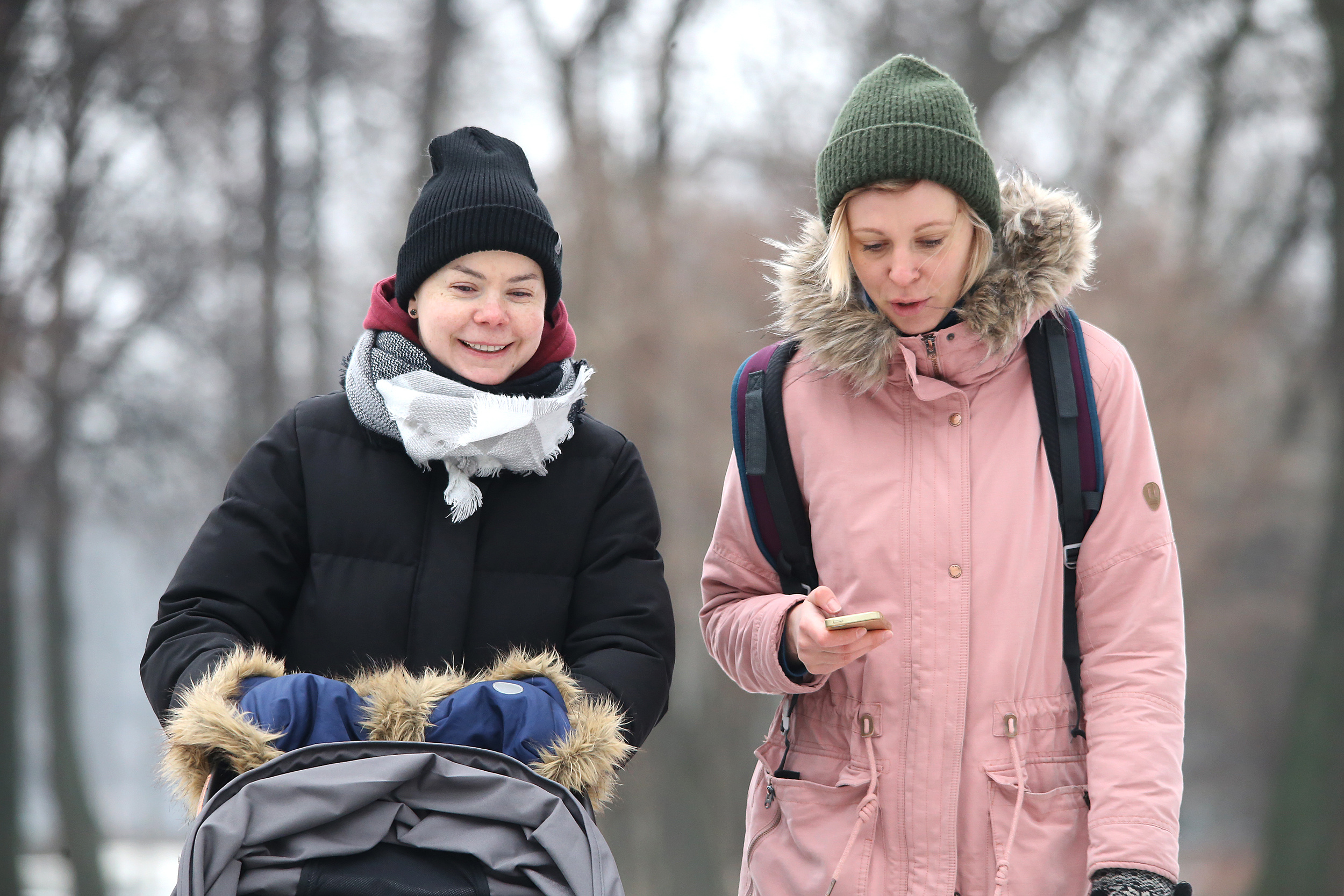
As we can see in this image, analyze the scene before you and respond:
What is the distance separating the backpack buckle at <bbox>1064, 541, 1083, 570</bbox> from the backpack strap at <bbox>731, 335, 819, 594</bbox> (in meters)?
0.48

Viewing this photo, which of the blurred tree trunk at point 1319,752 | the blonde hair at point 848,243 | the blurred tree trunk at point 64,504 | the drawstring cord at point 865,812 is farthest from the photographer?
the blurred tree trunk at point 64,504

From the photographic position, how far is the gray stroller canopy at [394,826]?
5.94ft

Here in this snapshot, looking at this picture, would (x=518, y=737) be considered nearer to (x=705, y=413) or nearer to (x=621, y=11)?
(x=705, y=413)

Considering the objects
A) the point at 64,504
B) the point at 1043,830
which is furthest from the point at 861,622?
the point at 64,504

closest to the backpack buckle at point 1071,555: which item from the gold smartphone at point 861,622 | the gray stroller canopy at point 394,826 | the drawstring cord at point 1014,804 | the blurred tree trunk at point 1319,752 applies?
the drawstring cord at point 1014,804

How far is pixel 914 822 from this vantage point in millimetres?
2229

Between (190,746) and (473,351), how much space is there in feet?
2.94

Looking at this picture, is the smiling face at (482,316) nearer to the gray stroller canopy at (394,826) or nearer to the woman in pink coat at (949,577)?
the woman in pink coat at (949,577)

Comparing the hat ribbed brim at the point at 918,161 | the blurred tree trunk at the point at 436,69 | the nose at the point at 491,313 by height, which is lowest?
the nose at the point at 491,313

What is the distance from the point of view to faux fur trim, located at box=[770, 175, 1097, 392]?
2312 millimetres

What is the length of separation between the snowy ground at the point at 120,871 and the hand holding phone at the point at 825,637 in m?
10.5

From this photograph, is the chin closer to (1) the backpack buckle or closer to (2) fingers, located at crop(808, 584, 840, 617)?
(2) fingers, located at crop(808, 584, 840, 617)

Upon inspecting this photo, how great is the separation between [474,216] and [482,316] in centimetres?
20

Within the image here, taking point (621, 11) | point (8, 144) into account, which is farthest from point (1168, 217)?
point (8, 144)
